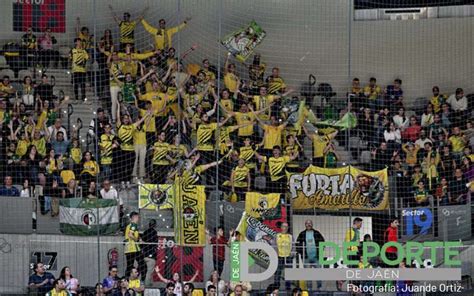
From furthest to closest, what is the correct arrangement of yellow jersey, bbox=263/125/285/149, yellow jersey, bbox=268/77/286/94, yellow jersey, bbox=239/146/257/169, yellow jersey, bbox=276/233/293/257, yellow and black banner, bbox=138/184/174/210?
yellow jersey, bbox=268/77/286/94, yellow jersey, bbox=263/125/285/149, yellow jersey, bbox=239/146/257/169, yellow and black banner, bbox=138/184/174/210, yellow jersey, bbox=276/233/293/257

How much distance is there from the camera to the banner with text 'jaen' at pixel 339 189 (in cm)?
2147

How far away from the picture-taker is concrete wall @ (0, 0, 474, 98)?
934 inches

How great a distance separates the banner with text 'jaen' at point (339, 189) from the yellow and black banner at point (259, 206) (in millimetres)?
549

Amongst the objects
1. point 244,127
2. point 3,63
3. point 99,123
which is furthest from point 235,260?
point 3,63

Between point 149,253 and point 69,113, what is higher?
point 69,113

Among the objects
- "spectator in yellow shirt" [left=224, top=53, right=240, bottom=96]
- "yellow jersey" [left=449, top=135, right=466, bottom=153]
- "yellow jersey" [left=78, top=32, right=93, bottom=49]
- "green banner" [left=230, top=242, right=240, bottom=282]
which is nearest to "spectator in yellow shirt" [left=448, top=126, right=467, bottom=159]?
"yellow jersey" [left=449, top=135, right=466, bottom=153]

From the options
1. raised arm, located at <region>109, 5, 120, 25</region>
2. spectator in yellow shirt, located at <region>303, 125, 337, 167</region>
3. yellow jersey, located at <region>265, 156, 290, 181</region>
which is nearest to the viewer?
yellow jersey, located at <region>265, 156, 290, 181</region>

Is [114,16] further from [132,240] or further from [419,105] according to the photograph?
[419,105]

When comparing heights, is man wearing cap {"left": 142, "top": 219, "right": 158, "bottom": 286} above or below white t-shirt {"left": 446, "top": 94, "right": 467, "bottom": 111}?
below

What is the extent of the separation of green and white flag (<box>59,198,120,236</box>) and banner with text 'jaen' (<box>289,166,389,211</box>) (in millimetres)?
2516

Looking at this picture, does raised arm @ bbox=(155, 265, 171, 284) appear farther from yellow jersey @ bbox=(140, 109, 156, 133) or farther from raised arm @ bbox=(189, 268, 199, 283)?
yellow jersey @ bbox=(140, 109, 156, 133)

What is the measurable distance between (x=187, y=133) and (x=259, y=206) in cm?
193

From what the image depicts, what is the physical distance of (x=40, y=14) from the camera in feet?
78.2

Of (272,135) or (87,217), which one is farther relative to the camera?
(272,135)
